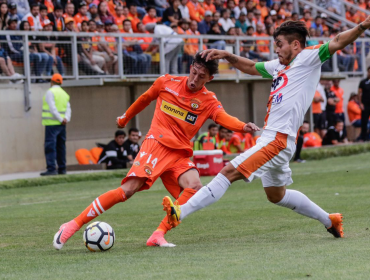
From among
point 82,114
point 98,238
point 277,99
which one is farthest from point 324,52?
point 82,114

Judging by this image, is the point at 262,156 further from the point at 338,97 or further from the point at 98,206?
the point at 338,97

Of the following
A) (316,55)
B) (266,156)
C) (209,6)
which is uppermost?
(209,6)

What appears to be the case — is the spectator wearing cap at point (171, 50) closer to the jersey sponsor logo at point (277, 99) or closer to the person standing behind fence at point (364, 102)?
the person standing behind fence at point (364, 102)

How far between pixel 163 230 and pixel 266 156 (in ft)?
4.42

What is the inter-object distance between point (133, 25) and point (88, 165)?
4.95 m

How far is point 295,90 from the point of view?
729 cm

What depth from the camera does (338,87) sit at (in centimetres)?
2592

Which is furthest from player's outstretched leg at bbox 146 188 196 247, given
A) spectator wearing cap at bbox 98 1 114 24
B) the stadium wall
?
spectator wearing cap at bbox 98 1 114 24

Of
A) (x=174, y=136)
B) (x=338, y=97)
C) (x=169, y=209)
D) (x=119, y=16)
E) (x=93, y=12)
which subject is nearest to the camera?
(x=169, y=209)

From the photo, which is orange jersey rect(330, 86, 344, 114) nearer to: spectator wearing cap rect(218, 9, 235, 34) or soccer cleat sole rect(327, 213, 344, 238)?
spectator wearing cap rect(218, 9, 235, 34)

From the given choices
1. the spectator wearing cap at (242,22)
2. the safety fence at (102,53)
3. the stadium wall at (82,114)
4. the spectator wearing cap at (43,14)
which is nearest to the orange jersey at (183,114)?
the safety fence at (102,53)

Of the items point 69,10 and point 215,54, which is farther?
point 69,10

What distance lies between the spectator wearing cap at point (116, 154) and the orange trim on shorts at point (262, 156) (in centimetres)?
1203

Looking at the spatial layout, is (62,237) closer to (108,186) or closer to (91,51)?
(108,186)
